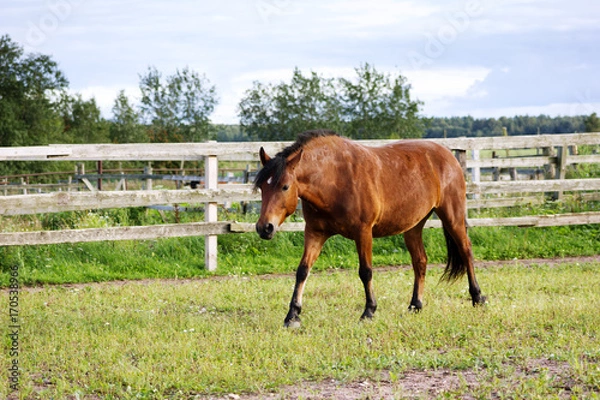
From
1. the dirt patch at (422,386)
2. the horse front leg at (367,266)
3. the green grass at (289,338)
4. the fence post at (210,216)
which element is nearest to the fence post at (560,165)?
the green grass at (289,338)

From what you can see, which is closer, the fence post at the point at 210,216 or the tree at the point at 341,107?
the fence post at the point at 210,216

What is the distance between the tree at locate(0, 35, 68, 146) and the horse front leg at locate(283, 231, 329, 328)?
124 ft

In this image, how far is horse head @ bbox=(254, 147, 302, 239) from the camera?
6078 mm

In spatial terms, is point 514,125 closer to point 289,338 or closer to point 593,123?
point 593,123

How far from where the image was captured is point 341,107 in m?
53.2

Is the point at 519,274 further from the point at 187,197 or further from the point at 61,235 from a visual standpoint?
the point at 61,235

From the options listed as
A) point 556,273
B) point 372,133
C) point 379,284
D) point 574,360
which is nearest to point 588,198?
point 556,273

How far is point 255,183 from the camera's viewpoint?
621 centimetres

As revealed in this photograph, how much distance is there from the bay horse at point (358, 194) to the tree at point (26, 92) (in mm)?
37666

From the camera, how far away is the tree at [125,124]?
4878 cm

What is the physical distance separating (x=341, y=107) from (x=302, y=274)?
47.4 m

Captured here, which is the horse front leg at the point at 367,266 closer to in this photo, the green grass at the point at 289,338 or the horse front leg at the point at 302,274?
the green grass at the point at 289,338

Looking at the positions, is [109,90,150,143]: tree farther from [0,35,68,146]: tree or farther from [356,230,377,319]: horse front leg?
[356,230,377,319]: horse front leg

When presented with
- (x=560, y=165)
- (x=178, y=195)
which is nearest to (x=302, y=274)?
(x=178, y=195)
